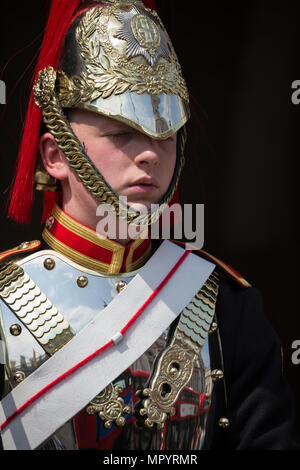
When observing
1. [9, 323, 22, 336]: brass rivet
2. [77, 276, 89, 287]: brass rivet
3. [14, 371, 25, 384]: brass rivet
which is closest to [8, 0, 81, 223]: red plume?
Result: [77, 276, 89, 287]: brass rivet

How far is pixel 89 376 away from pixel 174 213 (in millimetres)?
700

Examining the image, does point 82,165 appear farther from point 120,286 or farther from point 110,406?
point 110,406

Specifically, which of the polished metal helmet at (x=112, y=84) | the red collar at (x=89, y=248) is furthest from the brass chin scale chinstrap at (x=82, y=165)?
the red collar at (x=89, y=248)

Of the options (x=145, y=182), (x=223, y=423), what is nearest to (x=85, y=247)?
(x=145, y=182)

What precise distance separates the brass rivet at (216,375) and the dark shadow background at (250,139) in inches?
53.9

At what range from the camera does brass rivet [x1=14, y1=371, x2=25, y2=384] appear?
8.08ft

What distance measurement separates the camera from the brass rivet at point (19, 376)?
246cm

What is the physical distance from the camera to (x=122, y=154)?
254cm

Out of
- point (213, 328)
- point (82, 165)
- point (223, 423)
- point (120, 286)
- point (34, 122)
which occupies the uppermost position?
point (34, 122)

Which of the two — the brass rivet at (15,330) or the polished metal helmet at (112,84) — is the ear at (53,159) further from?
the brass rivet at (15,330)

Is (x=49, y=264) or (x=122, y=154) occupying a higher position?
(x=122, y=154)

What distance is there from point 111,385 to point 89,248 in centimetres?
39

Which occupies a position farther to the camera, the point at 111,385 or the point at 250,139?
the point at 250,139

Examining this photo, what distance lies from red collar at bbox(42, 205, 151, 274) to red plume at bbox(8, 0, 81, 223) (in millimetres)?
132
